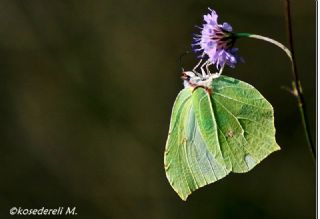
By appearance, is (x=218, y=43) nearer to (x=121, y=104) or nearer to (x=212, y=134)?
(x=212, y=134)

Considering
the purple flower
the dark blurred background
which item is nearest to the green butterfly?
the purple flower

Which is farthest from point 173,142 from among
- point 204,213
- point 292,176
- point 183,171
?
point 292,176

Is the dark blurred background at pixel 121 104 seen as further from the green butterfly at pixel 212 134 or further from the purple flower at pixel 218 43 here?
the purple flower at pixel 218 43

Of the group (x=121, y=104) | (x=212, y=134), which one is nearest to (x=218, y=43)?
(x=212, y=134)

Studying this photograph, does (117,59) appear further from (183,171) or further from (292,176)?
(183,171)

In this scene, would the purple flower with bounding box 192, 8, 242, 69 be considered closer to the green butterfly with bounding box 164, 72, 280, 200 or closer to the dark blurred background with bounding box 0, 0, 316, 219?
the green butterfly with bounding box 164, 72, 280, 200

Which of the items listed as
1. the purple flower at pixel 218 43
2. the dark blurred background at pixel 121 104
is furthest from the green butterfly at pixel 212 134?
the dark blurred background at pixel 121 104
